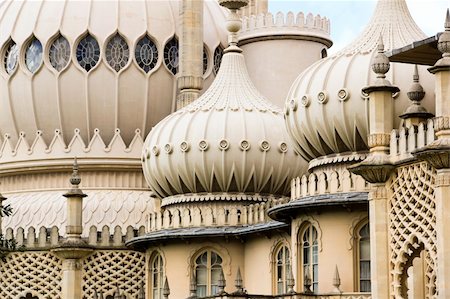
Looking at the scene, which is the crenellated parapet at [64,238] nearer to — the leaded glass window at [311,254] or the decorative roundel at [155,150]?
the decorative roundel at [155,150]

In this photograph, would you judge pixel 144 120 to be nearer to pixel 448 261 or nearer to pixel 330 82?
pixel 330 82

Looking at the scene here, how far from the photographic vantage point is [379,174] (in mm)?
30906

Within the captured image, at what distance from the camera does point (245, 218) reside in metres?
42.5

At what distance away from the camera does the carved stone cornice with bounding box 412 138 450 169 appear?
2861 centimetres

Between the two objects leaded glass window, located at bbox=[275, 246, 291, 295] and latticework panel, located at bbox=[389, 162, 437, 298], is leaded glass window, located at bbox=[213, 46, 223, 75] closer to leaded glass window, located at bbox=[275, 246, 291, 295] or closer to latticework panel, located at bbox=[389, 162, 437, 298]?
leaded glass window, located at bbox=[275, 246, 291, 295]

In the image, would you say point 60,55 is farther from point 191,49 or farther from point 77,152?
point 191,49

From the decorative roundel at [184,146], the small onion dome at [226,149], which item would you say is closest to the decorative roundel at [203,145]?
the small onion dome at [226,149]

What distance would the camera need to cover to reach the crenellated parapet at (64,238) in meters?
47.2

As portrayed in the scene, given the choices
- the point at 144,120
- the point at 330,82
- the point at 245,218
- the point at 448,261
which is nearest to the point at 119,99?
the point at 144,120

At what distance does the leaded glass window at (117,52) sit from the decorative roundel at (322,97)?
560 inches

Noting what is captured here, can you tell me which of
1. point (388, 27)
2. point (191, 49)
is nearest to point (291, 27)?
point (191, 49)

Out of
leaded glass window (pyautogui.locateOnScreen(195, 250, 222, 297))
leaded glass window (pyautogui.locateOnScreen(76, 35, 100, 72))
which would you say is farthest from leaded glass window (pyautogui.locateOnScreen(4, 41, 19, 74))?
leaded glass window (pyautogui.locateOnScreen(195, 250, 222, 297))

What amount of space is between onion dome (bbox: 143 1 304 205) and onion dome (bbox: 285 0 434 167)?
5003 millimetres

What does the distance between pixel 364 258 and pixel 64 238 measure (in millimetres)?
13270
